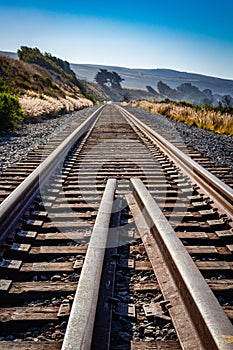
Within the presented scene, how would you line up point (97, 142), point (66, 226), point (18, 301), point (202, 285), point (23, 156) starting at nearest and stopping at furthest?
point (202, 285)
point (18, 301)
point (66, 226)
point (23, 156)
point (97, 142)

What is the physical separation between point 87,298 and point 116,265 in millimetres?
653

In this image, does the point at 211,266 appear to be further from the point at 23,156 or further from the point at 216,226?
the point at 23,156

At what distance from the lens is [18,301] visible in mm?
2109

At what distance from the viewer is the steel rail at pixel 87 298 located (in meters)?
1.53

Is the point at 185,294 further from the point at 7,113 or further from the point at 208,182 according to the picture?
the point at 7,113

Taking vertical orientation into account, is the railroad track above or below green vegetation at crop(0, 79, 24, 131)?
below

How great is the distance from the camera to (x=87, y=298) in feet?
6.01

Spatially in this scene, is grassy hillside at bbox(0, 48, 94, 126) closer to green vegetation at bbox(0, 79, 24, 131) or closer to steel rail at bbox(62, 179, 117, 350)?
green vegetation at bbox(0, 79, 24, 131)

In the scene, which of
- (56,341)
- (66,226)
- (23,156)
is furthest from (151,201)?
(23,156)

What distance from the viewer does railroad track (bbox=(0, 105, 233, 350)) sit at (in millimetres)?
1745

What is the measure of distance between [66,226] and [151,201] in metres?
0.87

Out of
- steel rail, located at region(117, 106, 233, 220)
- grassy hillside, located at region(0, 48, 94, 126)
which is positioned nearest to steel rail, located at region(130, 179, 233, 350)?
steel rail, located at region(117, 106, 233, 220)

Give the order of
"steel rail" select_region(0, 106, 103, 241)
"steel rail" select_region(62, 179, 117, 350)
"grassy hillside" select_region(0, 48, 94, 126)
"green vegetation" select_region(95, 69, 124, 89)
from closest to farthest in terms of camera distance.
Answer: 1. "steel rail" select_region(62, 179, 117, 350)
2. "steel rail" select_region(0, 106, 103, 241)
3. "grassy hillside" select_region(0, 48, 94, 126)
4. "green vegetation" select_region(95, 69, 124, 89)

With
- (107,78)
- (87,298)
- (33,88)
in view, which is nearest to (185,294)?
(87,298)
